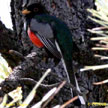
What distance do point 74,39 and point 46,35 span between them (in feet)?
1.31

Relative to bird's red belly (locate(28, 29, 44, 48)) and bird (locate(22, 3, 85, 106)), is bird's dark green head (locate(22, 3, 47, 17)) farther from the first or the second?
bird's red belly (locate(28, 29, 44, 48))

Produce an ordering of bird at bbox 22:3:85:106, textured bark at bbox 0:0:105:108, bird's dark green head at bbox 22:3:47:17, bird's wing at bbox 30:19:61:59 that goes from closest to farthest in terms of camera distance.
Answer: textured bark at bbox 0:0:105:108, bird at bbox 22:3:85:106, bird's wing at bbox 30:19:61:59, bird's dark green head at bbox 22:3:47:17

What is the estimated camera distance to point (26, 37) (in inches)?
140

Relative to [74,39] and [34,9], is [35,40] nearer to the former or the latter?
[74,39]

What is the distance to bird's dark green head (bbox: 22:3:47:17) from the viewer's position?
11.9ft

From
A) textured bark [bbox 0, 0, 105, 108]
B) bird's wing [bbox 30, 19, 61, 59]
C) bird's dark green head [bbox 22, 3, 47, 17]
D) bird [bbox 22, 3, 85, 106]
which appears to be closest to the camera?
textured bark [bbox 0, 0, 105, 108]

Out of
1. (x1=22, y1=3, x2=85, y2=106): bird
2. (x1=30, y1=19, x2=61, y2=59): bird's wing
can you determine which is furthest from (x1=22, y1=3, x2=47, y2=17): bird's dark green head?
(x1=30, y1=19, x2=61, y2=59): bird's wing

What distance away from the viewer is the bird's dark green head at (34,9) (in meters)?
3.63

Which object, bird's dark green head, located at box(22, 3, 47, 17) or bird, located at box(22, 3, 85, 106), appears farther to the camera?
bird's dark green head, located at box(22, 3, 47, 17)

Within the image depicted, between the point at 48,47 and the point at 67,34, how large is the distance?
0.28m

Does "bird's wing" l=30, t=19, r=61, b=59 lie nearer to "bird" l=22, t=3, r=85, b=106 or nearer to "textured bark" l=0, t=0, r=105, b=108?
"bird" l=22, t=3, r=85, b=106

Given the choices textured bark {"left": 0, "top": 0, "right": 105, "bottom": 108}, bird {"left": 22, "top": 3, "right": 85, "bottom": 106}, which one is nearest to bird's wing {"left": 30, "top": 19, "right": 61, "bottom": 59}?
bird {"left": 22, "top": 3, "right": 85, "bottom": 106}

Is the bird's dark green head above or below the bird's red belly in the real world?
above

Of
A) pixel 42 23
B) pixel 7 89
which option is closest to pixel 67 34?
pixel 42 23
